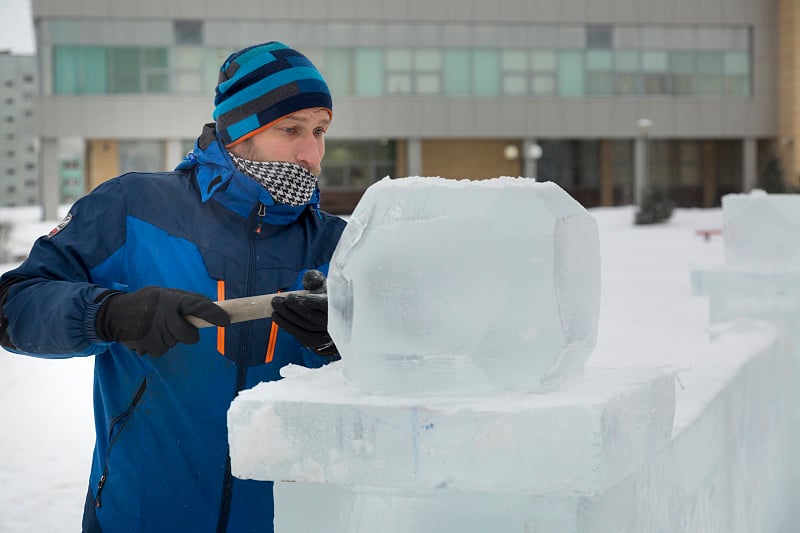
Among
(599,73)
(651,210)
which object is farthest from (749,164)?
(651,210)

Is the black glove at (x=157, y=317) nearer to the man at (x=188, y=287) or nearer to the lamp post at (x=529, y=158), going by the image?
the man at (x=188, y=287)

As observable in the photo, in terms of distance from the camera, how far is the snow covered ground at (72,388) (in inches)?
199

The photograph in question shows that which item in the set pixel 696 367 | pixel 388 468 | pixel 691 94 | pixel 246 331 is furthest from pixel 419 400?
pixel 691 94

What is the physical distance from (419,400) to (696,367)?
2000 mm

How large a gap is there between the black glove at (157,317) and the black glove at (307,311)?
3.9 inches

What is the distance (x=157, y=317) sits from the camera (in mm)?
1873

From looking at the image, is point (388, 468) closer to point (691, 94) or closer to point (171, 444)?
point (171, 444)

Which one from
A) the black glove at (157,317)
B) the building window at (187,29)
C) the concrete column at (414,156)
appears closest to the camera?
the black glove at (157,317)

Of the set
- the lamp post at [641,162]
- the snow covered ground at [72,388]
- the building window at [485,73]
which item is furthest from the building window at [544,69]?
the snow covered ground at [72,388]

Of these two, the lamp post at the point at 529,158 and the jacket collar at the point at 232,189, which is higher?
the lamp post at the point at 529,158

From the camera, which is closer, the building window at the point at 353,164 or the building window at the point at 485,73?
the building window at the point at 485,73

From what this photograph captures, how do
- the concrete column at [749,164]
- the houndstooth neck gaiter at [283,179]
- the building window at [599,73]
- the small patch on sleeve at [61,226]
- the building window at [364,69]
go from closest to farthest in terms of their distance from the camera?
the small patch on sleeve at [61,226] < the houndstooth neck gaiter at [283,179] < the building window at [364,69] < the building window at [599,73] < the concrete column at [749,164]

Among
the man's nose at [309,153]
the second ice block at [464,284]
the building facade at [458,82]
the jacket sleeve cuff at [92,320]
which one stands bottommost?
the jacket sleeve cuff at [92,320]

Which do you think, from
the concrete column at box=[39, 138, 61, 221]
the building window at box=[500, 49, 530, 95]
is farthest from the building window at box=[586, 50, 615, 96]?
the concrete column at box=[39, 138, 61, 221]
